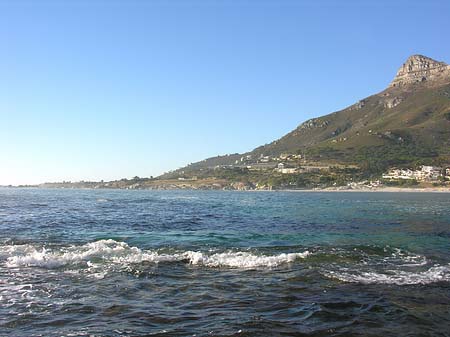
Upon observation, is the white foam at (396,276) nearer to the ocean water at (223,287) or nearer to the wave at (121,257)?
the ocean water at (223,287)

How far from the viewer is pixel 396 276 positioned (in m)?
18.4

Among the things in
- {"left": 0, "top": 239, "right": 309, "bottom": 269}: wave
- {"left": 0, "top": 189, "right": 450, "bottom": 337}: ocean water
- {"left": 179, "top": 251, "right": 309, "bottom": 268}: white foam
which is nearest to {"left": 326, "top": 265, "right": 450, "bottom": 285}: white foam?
{"left": 0, "top": 189, "right": 450, "bottom": 337}: ocean water

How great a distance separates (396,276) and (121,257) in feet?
44.9

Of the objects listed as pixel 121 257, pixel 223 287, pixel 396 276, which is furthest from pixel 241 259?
pixel 396 276

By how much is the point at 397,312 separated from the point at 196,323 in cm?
629

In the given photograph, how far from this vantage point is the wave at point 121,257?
20891 mm

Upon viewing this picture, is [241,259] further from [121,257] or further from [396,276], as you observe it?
[396,276]

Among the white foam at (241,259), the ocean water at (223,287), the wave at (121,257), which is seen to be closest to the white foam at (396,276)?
the ocean water at (223,287)

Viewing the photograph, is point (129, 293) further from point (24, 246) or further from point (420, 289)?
point (24, 246)

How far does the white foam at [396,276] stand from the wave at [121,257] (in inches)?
154

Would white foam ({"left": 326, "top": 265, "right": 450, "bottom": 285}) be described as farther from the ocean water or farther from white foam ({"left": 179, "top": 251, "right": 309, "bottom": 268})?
white foam ({"left": 179, "top": 251, "right": 309, "bottom": 268})

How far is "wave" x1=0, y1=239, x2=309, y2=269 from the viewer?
20891 millimetres

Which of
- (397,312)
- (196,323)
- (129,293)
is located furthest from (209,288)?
(397,312)

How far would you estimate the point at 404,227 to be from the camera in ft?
137
